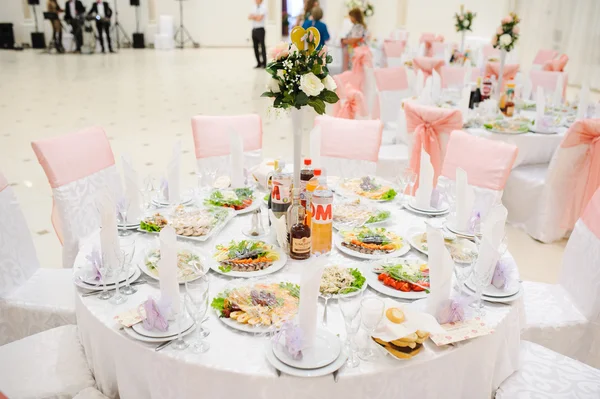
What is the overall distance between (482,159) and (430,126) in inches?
41.6

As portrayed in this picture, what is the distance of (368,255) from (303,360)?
2.25ft

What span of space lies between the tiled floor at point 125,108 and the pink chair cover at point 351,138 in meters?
0.45

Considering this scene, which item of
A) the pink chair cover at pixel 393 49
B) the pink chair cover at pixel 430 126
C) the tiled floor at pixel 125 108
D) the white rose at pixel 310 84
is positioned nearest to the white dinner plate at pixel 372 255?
the white rose at pixel 310 84

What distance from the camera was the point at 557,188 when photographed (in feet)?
13.0

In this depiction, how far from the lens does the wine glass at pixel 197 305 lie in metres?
1.50

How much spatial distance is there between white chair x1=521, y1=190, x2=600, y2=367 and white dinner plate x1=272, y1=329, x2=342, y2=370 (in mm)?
1103

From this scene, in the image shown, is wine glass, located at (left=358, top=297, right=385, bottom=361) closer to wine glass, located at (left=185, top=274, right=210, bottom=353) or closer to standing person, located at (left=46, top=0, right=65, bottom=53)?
wine glass, located at (left=185, top=274, right=210, bottom=353)

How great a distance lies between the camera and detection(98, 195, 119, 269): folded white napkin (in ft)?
6.17

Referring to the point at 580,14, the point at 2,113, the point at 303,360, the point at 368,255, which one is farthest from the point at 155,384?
the point at 580,14

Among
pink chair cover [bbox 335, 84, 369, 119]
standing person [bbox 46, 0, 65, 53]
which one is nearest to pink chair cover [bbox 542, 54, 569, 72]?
pink chair cover [bbox 335, 84, 369, 119]

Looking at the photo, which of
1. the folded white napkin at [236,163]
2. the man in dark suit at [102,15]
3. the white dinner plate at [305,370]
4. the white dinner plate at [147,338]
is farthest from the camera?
the man in dark suit at [102,15]

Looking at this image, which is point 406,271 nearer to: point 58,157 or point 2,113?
point 58,157

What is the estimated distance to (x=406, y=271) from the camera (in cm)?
191

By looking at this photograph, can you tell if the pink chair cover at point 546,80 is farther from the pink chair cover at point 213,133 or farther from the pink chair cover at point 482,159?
the pink chair cover at point 213,133
